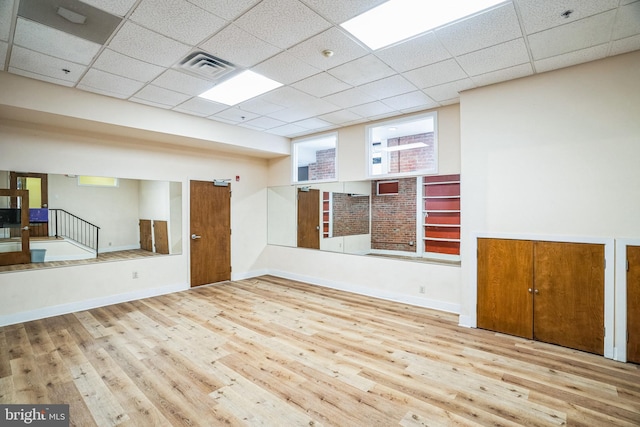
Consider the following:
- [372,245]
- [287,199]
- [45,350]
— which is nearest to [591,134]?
[372,245]

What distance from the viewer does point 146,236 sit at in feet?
16.6

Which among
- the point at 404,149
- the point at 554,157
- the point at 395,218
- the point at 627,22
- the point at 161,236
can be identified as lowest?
the point at 161,236

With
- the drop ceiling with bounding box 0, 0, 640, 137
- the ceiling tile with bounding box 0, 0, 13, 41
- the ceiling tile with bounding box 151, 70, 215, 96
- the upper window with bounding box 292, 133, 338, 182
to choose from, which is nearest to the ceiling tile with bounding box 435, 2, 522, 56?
the drop ceiling with bounding box 0, 0, 640, 137

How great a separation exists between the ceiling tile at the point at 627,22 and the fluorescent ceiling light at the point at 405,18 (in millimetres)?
989

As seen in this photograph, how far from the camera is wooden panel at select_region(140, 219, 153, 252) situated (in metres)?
5.03

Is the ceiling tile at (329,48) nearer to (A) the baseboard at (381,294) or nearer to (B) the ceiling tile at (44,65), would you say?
(B) the ceiling tile at (44,65)

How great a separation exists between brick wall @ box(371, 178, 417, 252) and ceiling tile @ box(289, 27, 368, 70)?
389cm

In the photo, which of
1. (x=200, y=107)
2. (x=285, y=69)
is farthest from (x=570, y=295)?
(x=200, y=107)

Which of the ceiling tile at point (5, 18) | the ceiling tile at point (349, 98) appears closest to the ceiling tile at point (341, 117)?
Result: the ceiling tile at point (349, 98)

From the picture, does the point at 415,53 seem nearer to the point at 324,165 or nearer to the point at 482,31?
the point at 482,31

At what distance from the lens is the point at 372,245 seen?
6.70 m

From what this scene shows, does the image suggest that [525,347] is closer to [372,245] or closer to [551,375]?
[551,375]

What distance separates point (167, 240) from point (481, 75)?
5339 mm

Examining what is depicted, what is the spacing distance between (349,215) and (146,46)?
4.51m
